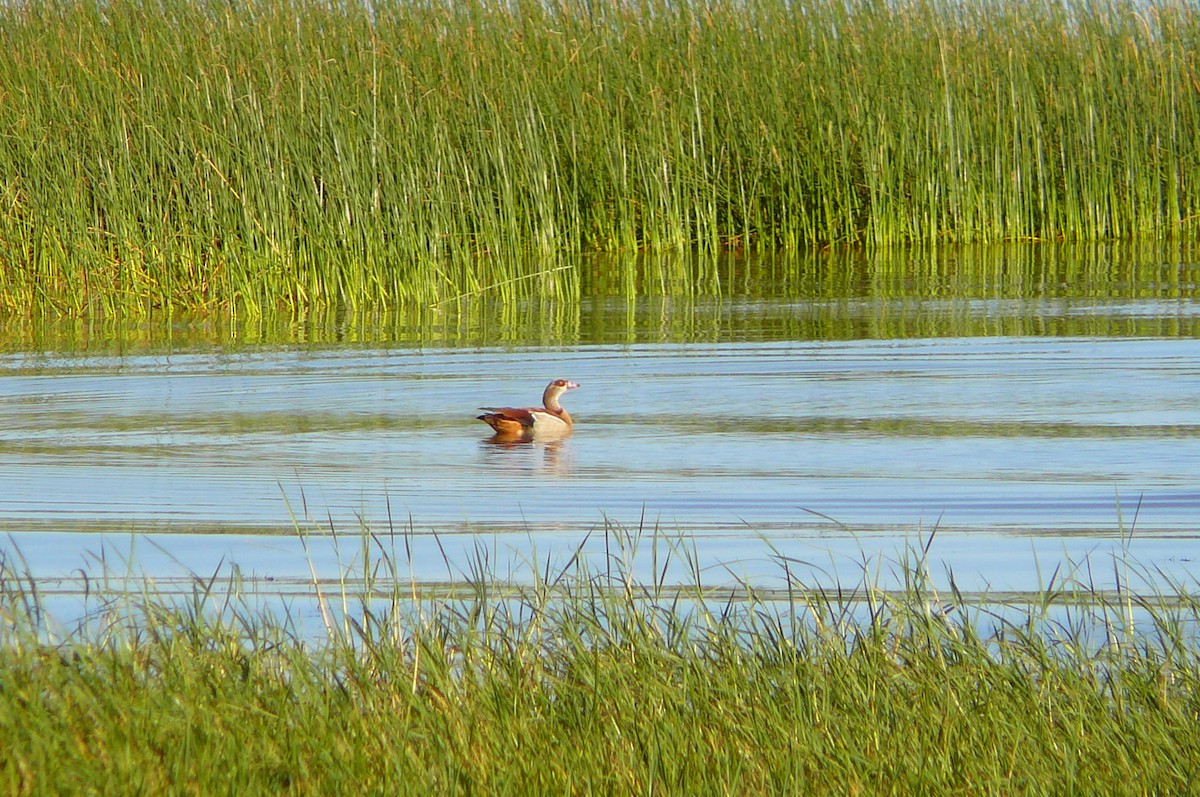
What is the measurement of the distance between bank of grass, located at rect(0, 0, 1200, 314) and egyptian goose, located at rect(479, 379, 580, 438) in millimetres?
4239

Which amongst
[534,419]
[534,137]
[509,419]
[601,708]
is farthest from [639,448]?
[534,137]

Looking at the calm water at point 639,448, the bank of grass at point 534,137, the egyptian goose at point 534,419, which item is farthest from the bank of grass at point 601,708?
the bank of grass at point 534,137

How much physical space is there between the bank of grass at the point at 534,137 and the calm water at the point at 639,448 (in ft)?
3.22

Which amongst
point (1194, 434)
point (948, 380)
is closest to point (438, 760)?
point (1194, 434)

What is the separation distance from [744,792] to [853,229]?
11.8 meters

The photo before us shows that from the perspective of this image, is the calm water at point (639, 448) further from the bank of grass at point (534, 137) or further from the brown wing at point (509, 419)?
the bank of grass at point (534, 137)

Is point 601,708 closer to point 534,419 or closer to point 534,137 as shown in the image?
point 534,419

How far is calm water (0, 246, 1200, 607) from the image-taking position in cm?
467

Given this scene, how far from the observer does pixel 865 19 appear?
1483 centimetres

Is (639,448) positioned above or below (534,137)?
below

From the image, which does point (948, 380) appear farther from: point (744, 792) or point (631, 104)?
point (631, 104)

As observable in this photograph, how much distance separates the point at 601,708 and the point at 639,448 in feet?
10.4

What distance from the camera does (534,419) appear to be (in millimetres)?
6492

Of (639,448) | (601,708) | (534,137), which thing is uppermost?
(534,137)
